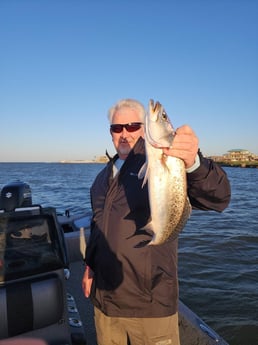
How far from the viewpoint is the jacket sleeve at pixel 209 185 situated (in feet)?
6.95

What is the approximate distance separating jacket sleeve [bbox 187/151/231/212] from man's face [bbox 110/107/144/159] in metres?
0.93

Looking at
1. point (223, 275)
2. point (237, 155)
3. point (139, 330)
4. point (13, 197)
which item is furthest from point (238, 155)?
point (139, 330)

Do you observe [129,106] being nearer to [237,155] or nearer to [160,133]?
[160,133]

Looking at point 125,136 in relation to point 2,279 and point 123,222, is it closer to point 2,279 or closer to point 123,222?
point 123,222

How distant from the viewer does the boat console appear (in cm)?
303

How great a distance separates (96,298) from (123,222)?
2.74 ft

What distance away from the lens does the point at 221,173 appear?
219cm

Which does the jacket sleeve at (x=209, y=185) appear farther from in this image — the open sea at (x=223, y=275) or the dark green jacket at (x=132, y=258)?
the open sea at (x=223, y=275)

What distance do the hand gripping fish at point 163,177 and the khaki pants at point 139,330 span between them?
0.91 m

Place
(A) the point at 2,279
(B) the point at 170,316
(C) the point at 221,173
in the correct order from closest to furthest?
(C) the point at 221,173 → (B) the point at 170,316 → (A) the point at 2,279

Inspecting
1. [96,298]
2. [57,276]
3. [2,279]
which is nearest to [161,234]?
[96,298]

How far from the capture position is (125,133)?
2.96 meters

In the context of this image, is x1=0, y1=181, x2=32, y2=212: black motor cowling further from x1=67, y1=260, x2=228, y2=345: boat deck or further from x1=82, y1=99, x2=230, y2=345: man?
x1=82, y1=99, x2=230, y2=345: man

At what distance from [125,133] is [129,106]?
12.0 inches
